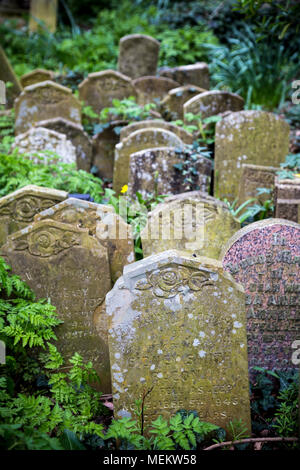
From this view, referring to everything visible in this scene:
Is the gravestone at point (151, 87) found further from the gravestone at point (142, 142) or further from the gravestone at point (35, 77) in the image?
the gravestone at point (142, 142)

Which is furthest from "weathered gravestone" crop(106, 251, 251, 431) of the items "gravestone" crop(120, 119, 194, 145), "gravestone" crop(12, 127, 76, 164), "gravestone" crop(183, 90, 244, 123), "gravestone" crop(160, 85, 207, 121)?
"gravestone" crop(160, 85, 207, 121)

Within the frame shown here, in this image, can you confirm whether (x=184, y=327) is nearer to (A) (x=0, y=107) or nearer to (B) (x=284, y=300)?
(B) (x=284, y=300)

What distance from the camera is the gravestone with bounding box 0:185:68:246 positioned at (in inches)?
164

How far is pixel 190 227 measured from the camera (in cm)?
425

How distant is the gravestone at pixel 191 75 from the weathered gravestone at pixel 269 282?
6.36m

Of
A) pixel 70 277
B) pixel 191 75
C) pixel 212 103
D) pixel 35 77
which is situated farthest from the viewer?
pixel 191 75

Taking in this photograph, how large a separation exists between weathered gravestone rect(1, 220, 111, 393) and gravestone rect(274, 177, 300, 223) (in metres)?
1.92

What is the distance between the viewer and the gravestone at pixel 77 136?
6227 mm

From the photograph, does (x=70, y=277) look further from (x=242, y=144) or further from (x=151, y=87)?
(x=151, y=87)

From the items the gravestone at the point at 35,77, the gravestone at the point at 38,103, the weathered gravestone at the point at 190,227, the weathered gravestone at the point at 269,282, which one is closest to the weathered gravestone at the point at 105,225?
the weathered gravestone at the point at 190,227

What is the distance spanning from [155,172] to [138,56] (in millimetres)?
5324

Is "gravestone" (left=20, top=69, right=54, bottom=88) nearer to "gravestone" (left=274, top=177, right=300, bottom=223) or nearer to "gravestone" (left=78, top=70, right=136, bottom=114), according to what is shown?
"gravestone" (left=78, top=70, right=136, bottom=114)

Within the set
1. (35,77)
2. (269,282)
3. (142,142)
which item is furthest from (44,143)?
(35,77)

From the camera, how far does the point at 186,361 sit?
10.2ft
